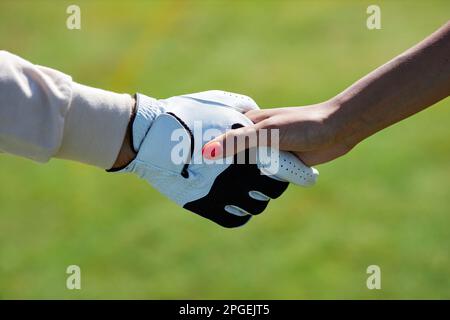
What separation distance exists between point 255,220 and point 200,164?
1890 mm

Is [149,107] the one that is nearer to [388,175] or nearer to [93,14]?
[388,175]

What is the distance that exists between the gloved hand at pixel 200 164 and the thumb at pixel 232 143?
35 millimetres

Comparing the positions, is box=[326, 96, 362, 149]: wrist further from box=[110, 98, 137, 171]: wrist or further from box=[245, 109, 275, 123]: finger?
box=[110, 98, 137, 171]: wrist

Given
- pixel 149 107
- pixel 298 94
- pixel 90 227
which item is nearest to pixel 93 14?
pixel 298 94

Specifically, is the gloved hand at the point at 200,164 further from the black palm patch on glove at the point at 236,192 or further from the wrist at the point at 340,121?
the wrist at the point at 340,121

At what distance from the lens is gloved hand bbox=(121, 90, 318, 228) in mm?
2502

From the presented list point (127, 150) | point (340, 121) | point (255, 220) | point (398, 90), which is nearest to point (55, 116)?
point (127, 150)

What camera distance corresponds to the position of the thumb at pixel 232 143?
8.13 feet

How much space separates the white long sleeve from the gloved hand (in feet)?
0.20

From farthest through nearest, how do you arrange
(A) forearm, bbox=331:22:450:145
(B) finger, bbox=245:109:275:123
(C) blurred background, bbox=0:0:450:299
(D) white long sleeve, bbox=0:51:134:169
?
(C) blurred background, bbox=0:0:450:299
(B) finger, bbox=245:109:275:123
(A) forearm, bbox=331:22:450:145
(D) white long sleeve, bbox=0:51:134:169

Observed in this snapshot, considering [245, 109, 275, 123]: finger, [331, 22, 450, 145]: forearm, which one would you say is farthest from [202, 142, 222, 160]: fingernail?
[331, 22, 450, 145]: forearm


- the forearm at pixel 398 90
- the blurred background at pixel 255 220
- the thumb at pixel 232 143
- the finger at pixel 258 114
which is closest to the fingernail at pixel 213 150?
the thumb at pixel 232 143
